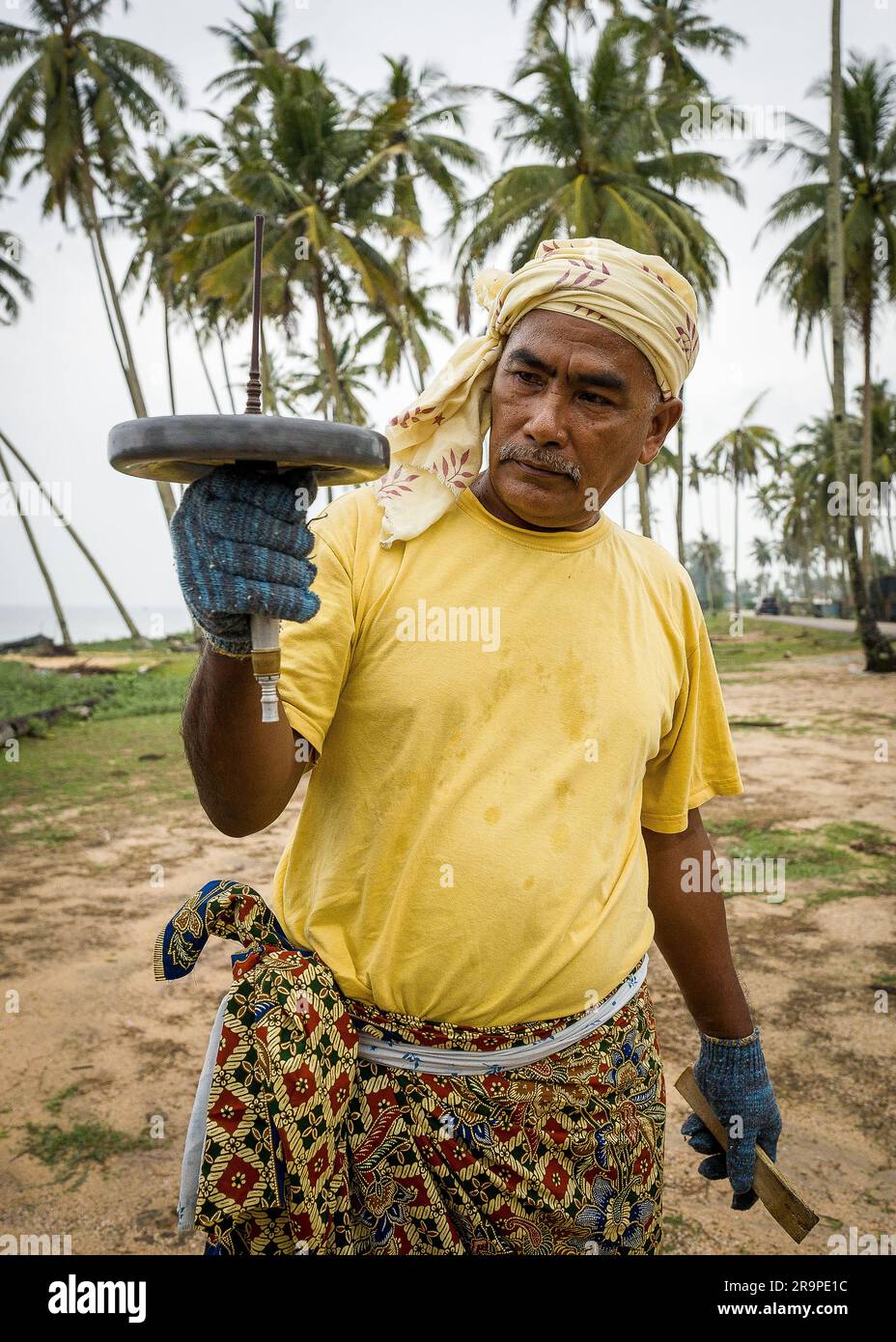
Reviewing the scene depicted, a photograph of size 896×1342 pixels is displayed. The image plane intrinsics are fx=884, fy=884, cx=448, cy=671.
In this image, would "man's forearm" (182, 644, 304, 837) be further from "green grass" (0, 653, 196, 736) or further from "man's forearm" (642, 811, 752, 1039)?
"green grass" (0, 653, 196, 736)

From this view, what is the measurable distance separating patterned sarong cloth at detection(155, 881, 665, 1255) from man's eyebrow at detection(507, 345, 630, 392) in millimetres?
1124

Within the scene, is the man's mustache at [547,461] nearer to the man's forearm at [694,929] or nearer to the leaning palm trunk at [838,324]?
the man's forearm at [694,929]

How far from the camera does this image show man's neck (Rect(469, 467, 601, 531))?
170 centimetres

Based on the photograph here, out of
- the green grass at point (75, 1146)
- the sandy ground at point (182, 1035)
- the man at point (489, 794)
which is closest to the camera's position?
the man at point (489, 794)

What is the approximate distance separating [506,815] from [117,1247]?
2.37 metres

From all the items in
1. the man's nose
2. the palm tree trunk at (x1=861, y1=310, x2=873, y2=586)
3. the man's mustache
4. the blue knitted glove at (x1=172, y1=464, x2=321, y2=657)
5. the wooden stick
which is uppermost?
the palm tree trunk at (x1=861, y1=310, x2=873, y2=586)

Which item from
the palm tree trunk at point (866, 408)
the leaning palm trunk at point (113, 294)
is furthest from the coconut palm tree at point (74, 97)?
the palm tree trunk at point (866, 408)

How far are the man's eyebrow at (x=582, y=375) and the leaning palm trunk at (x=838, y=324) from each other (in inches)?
624

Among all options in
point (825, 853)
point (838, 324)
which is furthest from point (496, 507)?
point (838, 324)

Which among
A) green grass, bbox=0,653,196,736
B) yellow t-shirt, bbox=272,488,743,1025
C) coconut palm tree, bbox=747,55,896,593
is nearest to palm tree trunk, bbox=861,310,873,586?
coconut palm tree, bbox=747,55,896,593

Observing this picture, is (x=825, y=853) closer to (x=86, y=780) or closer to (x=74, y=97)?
(x=86, y=780)

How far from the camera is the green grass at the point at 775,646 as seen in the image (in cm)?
2228

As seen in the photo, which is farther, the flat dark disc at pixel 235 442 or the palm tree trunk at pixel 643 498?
the palm tree trunk at pixel 643 498

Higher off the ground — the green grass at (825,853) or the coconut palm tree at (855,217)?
the coconut palm tree at (855,217)
